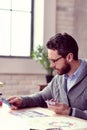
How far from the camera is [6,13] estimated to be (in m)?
4.91

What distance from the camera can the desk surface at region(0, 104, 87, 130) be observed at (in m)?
1.95

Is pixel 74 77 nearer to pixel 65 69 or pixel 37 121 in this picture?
pixel 65 69

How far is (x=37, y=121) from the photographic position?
2.10 m

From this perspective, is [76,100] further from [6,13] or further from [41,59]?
[6,13]

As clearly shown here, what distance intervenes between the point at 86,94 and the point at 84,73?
186 millimetres

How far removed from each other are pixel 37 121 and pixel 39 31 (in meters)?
3.00

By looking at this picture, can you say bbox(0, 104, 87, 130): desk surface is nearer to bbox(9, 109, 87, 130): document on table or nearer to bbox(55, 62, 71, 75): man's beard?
bbox(9, 109, 87, 130): document on table

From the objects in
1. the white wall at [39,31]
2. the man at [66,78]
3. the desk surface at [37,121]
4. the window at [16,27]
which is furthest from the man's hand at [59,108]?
the window at [16,27]

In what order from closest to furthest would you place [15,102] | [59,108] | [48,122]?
[48,122] → [59,108] → [15,102]

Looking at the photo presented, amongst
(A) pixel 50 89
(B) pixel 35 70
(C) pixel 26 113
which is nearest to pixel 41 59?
(B) pixel 35 70

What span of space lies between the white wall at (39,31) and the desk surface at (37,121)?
2.19m

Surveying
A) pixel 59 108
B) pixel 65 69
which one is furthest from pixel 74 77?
pixel 59 108

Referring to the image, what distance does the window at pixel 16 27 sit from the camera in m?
4.89

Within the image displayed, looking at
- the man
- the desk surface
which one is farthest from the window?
the desk surface
